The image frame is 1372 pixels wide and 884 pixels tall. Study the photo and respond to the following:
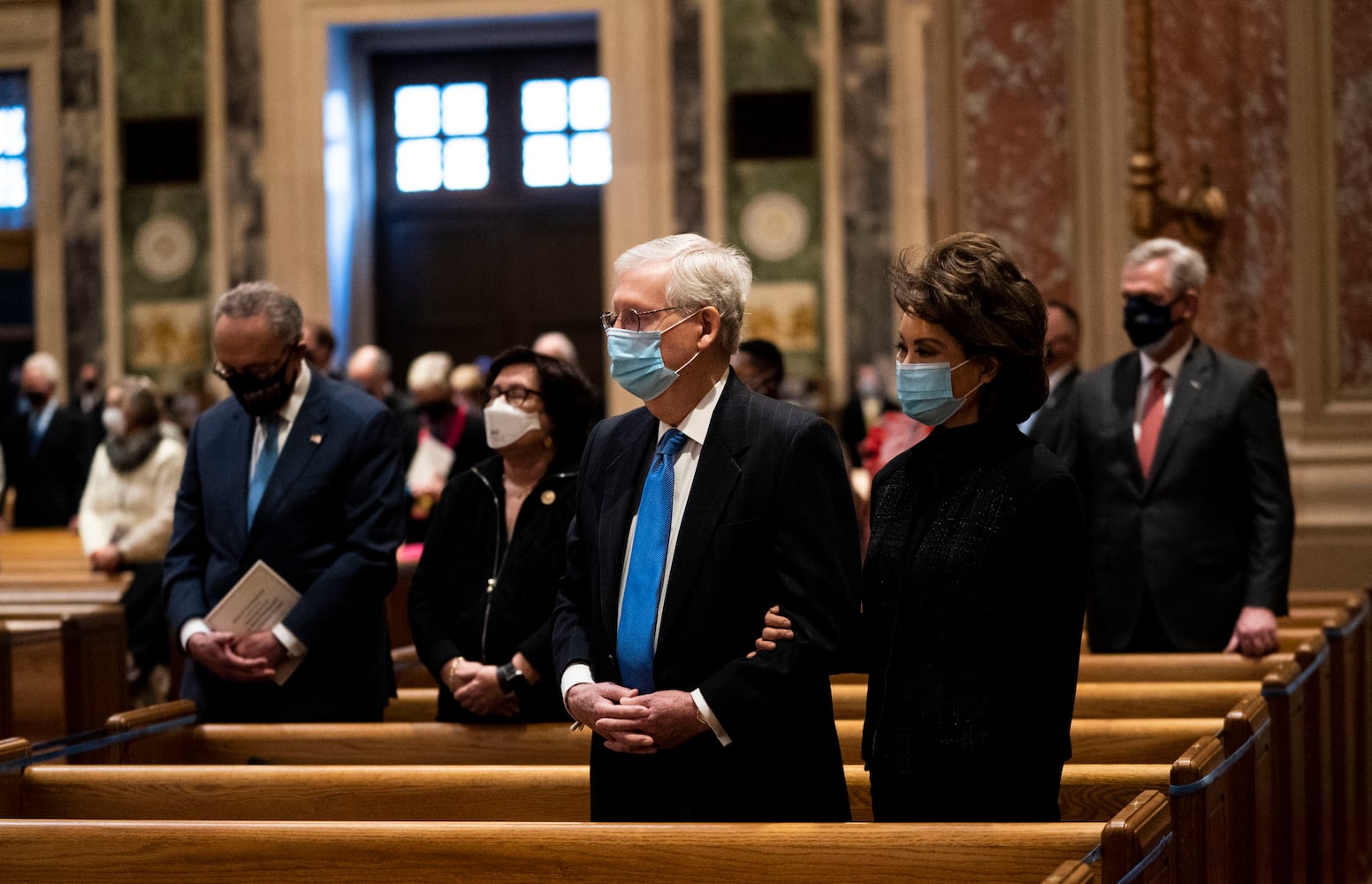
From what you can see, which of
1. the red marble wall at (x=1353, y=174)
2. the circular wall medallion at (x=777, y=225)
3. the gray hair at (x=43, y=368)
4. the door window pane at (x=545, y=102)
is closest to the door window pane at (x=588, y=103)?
the door window pane at (x=545, y=102)

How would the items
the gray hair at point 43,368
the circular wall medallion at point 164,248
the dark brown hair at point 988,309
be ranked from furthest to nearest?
the circular wall medallion at point 164,248 → the gray hair at point 43,368 → the dark brown hair at point 988,309

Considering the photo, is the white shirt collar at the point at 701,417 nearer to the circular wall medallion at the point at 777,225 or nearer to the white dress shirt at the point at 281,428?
the white dress shirt at the point at 281,428

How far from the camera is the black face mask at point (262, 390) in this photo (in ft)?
13.0

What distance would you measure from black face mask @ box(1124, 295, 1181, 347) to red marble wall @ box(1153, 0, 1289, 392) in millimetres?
1963

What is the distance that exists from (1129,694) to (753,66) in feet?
36.3

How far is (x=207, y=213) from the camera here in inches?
595

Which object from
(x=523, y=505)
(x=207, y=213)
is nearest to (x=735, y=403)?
(x=523, y=505)

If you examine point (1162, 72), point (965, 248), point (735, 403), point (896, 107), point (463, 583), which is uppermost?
point (896, 107)

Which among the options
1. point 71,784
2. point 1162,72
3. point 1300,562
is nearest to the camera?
point 71,784

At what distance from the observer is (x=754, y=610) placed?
8.75 feet

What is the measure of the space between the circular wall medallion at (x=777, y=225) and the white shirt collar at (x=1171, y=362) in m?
9.89

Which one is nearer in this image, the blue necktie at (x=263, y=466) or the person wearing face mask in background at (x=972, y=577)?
the person wearing face mask in background at (x=972, y=577)

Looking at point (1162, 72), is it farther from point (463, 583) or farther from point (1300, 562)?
point (463, 583)

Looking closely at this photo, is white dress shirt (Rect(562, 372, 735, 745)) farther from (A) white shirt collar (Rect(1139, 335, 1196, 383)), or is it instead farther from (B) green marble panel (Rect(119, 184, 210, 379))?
(B) green marble panel (Rect(119, 184, 210, 379))
